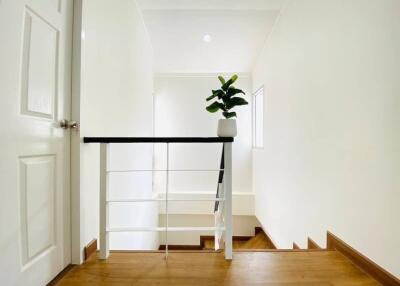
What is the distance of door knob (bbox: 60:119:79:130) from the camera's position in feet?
4.50

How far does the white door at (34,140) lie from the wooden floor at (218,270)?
0.78 feet

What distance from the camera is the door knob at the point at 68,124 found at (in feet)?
4.50

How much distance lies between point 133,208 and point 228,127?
1.56 meters

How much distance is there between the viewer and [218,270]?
4.52 feet

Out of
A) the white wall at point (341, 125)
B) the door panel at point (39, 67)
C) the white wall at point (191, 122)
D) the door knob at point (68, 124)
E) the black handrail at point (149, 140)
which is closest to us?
the door panel at point (39, 67)

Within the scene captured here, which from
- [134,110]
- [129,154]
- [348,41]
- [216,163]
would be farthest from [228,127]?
[216,163]

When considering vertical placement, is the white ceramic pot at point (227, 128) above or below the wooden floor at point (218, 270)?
above

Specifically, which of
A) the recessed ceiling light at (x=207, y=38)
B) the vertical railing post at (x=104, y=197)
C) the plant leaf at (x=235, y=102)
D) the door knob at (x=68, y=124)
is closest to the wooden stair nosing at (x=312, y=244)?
the plant leaf at (x=235, y=102)

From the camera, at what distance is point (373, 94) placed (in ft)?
4.32

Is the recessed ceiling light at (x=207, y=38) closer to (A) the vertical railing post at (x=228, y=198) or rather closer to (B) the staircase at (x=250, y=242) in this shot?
(A) the vertical railing post at (x=228, y=198)

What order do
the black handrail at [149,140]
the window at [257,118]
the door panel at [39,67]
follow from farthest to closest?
the window at [257,118]
the black handrail at [149,140]
the door panel at [39,67]

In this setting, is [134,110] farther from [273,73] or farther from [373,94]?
[373,94]

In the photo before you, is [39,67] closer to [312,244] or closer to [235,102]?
[235,102]

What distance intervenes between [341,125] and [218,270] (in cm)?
119
